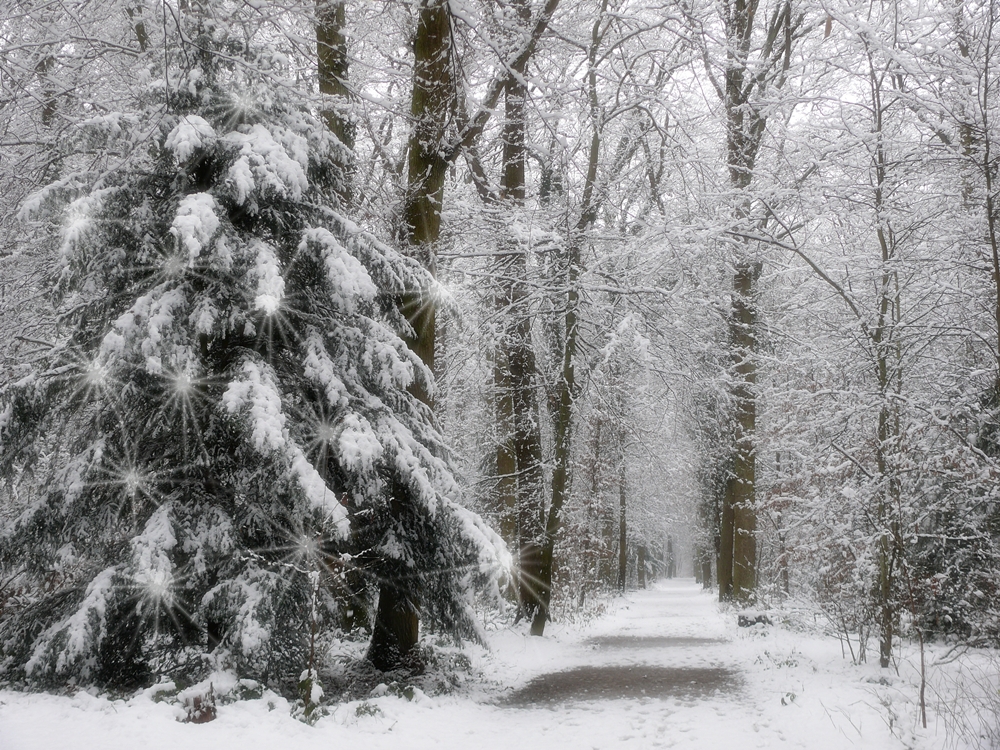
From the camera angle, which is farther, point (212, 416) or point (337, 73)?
point (337, 73)

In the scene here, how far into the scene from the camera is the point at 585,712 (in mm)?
7438

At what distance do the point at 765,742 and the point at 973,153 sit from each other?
6419 millimetres

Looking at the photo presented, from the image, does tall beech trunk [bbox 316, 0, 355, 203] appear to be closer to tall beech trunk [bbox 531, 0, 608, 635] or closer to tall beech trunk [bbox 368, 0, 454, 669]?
tall beech trunk [bbox 368, 0, 454, 669]

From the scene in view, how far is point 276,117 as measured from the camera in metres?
7.64

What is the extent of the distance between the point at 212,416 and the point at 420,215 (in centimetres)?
375

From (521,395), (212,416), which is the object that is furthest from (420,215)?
(521,395)

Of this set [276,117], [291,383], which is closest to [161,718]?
[291,383]

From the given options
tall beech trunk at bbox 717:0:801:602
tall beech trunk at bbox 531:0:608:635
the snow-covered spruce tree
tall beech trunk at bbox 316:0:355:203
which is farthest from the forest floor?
tall beech trunk at bbox 316:0:355:203

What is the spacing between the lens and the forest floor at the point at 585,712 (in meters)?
4.91

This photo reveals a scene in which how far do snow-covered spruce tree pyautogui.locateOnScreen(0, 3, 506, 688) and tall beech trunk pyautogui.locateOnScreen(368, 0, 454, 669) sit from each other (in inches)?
22.4

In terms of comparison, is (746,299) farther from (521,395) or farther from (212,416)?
(212,416)

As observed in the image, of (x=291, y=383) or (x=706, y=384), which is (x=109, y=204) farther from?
(x=706, y=384)

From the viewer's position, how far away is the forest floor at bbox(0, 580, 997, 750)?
4.91m

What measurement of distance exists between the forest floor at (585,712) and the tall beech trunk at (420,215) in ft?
3.35
